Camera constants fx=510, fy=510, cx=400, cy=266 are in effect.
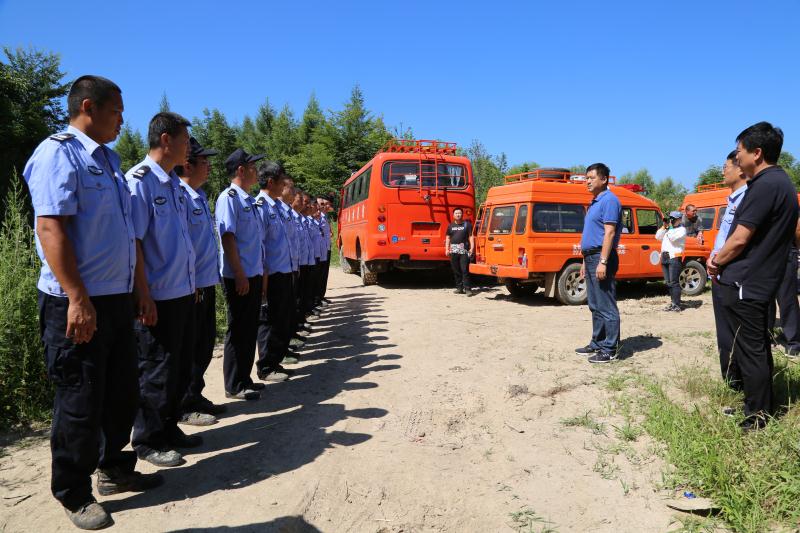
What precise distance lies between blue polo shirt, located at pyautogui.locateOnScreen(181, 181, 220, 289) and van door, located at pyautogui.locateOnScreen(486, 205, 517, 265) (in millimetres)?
6176

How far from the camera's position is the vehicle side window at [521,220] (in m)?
8.90

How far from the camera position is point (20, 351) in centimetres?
402

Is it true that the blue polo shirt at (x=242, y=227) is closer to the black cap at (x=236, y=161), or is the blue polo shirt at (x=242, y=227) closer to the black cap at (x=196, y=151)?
the black cap at (x=236, y=161)

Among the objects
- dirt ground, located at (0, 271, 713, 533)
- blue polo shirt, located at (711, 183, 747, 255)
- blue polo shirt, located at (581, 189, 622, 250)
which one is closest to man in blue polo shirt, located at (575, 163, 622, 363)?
blue polo shirt, located at (581, 189, 622, 250)

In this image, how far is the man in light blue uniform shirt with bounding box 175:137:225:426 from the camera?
149 inches

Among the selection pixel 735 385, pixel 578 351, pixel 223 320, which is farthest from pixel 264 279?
pixel 735 385

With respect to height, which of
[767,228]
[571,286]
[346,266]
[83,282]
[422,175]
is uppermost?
[422,175]

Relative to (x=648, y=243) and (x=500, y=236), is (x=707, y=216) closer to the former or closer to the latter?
(x=648, y=243)

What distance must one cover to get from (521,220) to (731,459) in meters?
6.47

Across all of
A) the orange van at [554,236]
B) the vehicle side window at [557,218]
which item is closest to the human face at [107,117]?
the orange van at [554,236]

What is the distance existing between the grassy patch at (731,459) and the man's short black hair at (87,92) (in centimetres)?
359

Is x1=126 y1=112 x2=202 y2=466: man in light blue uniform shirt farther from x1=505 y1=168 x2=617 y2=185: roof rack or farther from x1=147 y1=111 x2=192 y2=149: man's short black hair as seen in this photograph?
x1=505 y1=168 x2=617 y2=185: roof rack

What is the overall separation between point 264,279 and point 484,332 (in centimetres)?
332

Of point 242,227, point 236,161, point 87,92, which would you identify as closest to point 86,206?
point 87,92
